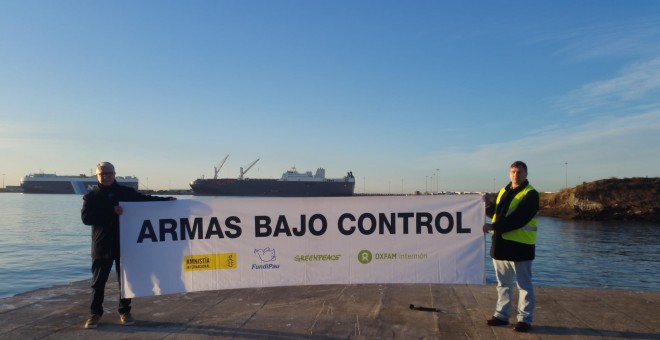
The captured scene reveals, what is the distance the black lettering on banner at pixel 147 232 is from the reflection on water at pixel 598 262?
9569 mm

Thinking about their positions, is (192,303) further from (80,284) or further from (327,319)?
(80,284)

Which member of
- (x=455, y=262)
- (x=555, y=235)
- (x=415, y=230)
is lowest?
(x=555, y=235)

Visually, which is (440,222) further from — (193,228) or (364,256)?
(193,228)

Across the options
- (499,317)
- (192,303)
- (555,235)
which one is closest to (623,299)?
(499,317)

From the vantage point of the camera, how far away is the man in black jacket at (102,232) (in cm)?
505

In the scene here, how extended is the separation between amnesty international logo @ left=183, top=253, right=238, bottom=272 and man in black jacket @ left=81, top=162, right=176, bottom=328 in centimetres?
80

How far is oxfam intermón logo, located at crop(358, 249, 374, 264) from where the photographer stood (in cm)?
593

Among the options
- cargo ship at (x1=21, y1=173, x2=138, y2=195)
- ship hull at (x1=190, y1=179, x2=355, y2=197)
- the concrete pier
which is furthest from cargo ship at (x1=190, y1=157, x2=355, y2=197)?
the concrete pier

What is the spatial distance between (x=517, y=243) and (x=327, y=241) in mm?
2256

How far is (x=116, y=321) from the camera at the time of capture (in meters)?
5.28

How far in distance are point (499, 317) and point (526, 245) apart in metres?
0.85

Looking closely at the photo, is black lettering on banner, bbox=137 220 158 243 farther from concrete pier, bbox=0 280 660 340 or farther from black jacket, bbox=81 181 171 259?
concrete pier, bbox=0 280 660 340

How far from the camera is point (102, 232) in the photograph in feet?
16.9

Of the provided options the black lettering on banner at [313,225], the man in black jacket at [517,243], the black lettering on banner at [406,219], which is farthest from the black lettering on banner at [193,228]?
the man in black jacket at [517,243]
